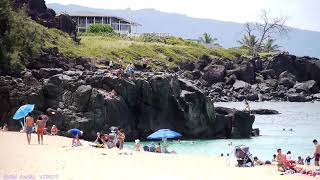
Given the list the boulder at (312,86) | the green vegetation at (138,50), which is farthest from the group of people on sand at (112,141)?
the boulder at (312,86)

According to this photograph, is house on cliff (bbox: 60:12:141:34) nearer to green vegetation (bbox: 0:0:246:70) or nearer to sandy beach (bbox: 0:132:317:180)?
green vegetation (bbox: 0:0:246:70)

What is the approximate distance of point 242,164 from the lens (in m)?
24.7

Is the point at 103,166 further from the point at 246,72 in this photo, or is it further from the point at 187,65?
the point at 187,65

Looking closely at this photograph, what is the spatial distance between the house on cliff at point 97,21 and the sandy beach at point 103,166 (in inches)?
4607

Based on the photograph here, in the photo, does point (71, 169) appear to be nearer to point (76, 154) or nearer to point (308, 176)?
point (76, 154)

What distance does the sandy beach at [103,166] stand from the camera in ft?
65.7

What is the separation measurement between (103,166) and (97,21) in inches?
5233

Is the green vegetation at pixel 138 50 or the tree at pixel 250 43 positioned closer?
the green vegetation at pixel 138 50

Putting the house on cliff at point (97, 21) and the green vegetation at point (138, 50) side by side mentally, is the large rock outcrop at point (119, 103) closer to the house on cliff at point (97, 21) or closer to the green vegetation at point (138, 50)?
the green vegetation at point (138, 50)

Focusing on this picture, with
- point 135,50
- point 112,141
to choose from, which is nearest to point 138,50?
point 135,50

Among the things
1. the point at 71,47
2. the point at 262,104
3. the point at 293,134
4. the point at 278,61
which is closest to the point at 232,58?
the point at 278,61

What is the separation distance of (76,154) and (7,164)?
17.7 feet

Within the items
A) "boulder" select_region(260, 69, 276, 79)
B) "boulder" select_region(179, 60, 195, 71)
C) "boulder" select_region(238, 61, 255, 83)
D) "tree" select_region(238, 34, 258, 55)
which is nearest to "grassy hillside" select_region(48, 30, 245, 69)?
"boulder" select_region(179, 60, 195, 71)

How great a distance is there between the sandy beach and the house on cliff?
11701 cm
